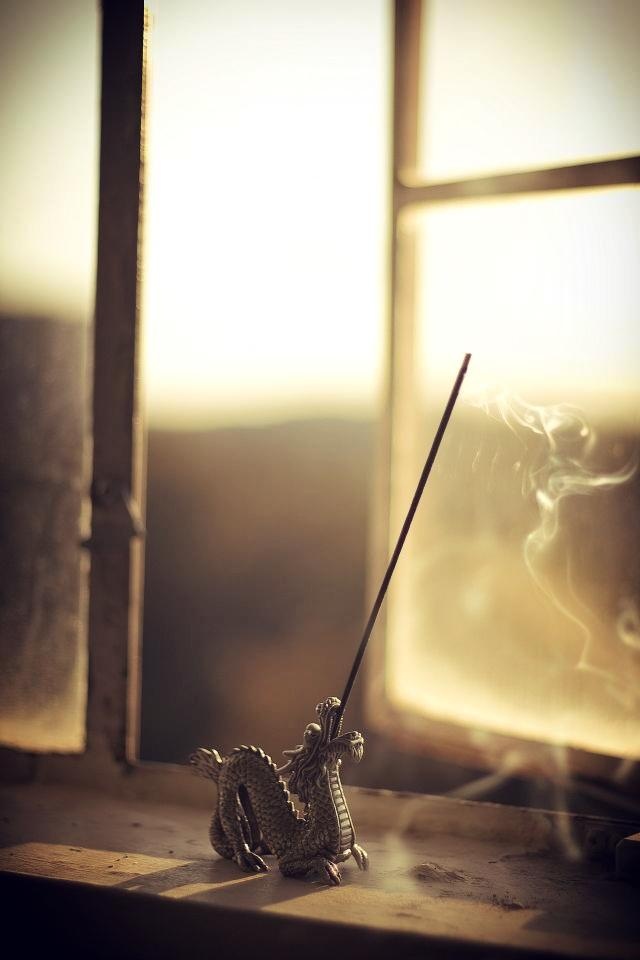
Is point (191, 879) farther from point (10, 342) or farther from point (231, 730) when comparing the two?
point (231, 730)

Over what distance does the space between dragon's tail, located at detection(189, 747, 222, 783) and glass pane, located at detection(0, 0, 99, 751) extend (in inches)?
24.9

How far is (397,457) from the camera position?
2566mm

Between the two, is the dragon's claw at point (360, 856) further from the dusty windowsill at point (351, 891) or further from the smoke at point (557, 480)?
the smoke at point (557, 480)

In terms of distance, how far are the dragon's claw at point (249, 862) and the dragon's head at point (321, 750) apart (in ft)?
0.54

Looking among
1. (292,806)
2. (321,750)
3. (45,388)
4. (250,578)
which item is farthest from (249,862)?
(250,578)

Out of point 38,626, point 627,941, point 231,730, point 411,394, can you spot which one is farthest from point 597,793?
point 231,730

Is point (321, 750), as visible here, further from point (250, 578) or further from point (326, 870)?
point (250, 578)

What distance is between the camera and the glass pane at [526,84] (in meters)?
2.00

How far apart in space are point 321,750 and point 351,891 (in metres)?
0.24

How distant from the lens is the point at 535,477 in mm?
1841

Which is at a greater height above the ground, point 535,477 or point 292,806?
point 535,477

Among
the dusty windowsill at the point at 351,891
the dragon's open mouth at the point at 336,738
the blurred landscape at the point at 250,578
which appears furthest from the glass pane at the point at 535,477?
the blurred landscape at the point at 250,578

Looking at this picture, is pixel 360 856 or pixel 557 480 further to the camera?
pixel 557 480

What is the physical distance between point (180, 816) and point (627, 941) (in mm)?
964
